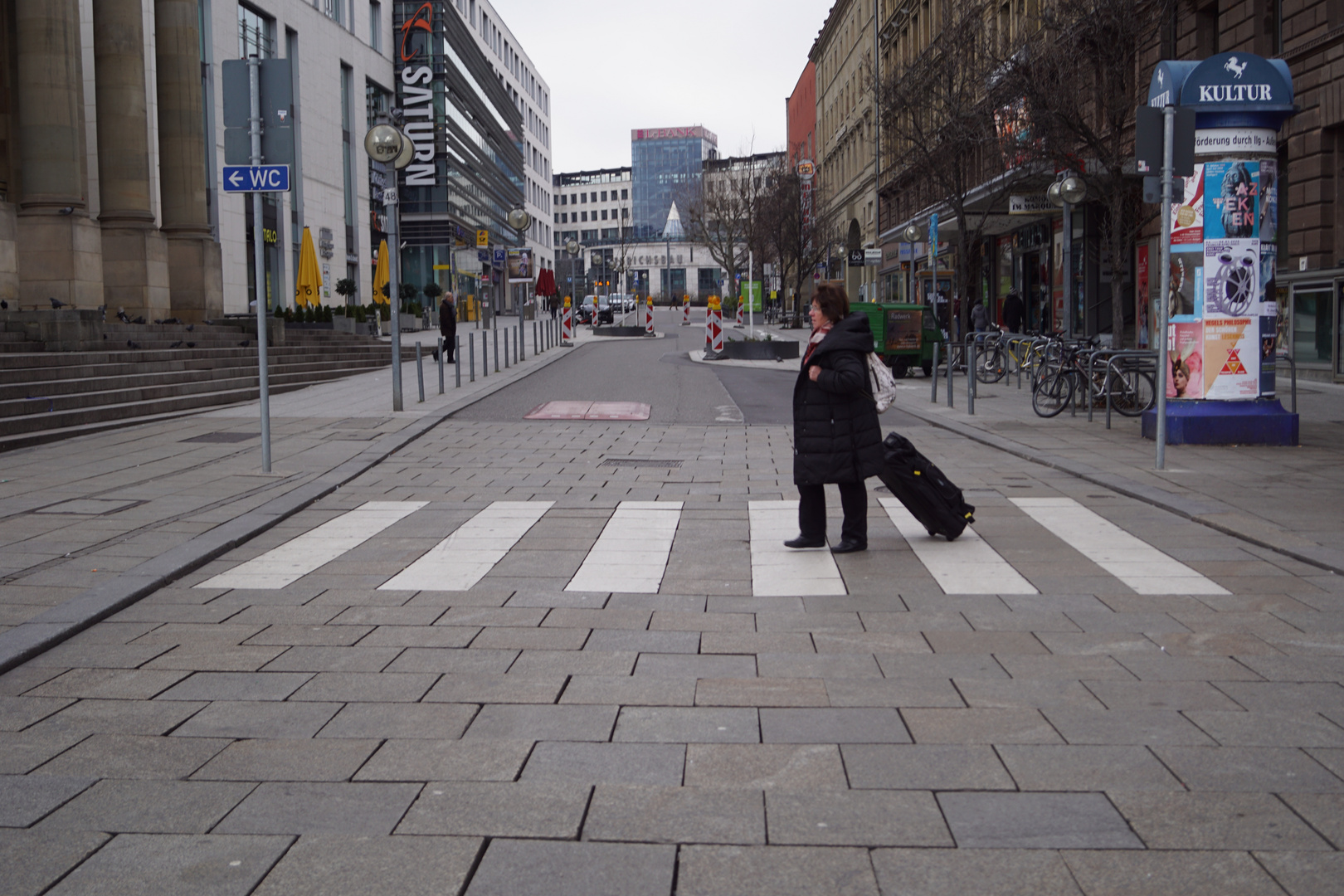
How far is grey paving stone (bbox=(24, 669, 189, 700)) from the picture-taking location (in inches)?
183

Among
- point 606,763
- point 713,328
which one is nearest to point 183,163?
point 713,328

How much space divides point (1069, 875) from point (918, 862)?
36 centimetres

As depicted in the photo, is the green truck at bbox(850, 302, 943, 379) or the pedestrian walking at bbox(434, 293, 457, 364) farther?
the pedestrian walking at bbox(434, 293, 457, 364)

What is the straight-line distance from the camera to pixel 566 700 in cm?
448

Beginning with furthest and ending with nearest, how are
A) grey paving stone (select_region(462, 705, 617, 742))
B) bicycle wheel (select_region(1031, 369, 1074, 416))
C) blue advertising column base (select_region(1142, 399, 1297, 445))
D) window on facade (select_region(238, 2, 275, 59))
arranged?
window on facade (select_region(238, 2, 275, 59)) → bicycle wheel (select_region(1031, 369, 1074, 416)) → blue advertising column base (select_region(1142, 399, 1297, 445)) → grey paving stone (select_region(462, 705, 617, 742))

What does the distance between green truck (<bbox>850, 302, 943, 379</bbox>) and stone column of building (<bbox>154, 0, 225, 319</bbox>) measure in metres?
14.5

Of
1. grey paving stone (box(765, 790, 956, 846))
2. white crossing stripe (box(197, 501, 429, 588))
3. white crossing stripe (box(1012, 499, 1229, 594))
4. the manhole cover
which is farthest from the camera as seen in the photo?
the manhole cover

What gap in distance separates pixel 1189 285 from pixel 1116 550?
6167mm

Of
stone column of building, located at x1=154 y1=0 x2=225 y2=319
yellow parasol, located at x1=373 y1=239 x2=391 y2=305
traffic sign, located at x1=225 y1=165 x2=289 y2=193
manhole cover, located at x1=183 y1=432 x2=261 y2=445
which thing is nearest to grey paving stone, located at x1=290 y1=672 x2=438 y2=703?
traffic sign, located at x1=225 y1=165 x2=289 y2=193

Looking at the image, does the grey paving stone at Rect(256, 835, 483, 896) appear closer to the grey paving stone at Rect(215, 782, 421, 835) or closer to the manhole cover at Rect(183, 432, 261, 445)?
the grey paving stone at Rect(215, 782, 421, 835)

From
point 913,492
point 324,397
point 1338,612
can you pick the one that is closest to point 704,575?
point 913,492

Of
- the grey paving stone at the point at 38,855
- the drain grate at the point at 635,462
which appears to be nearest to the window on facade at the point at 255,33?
the drain grate at the point at 635,462

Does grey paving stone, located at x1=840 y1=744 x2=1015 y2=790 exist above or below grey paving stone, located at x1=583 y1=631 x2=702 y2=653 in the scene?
below

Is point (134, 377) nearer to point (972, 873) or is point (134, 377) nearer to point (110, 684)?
point (110, 684)
